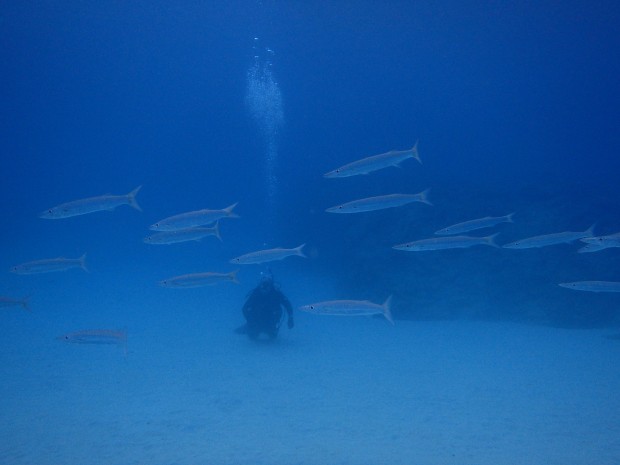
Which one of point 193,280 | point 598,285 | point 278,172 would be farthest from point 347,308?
point 278,172

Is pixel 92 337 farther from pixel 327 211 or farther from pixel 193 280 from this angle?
pixel 327 211

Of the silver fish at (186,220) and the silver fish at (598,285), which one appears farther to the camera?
the silver fish at (598,285)

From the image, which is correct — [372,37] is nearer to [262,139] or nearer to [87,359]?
[87,359]

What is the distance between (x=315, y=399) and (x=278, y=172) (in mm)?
114364

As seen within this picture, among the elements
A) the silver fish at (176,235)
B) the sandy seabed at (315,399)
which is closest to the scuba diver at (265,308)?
the sandy seabed at (315,399)

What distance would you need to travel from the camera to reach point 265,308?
1106 cm

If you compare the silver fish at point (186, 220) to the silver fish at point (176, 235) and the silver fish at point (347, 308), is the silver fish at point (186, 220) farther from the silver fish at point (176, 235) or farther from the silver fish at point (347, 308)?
the silver fish at point (347, 308)

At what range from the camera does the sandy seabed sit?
5332 millimetres

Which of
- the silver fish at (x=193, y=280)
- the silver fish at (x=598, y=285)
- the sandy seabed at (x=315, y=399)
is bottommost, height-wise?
the sandy seabed at (x=315, y=399)

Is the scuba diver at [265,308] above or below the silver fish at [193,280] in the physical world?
above

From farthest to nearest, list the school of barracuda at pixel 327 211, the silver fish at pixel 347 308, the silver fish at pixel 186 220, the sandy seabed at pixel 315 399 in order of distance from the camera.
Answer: the silver fish at pixel 186 220 → the school of barracuda at pixel 327 211 → the silver fish at pixel 347 308 → the sandy seabed at pixel 315 399

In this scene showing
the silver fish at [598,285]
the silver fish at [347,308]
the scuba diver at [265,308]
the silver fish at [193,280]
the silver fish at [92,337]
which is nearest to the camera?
the silver fish at [92,337]

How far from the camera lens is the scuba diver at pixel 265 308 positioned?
35.9 ft

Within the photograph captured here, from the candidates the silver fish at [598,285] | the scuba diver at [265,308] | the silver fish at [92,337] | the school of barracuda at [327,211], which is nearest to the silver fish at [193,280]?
the school of barracuda at [327,211]
